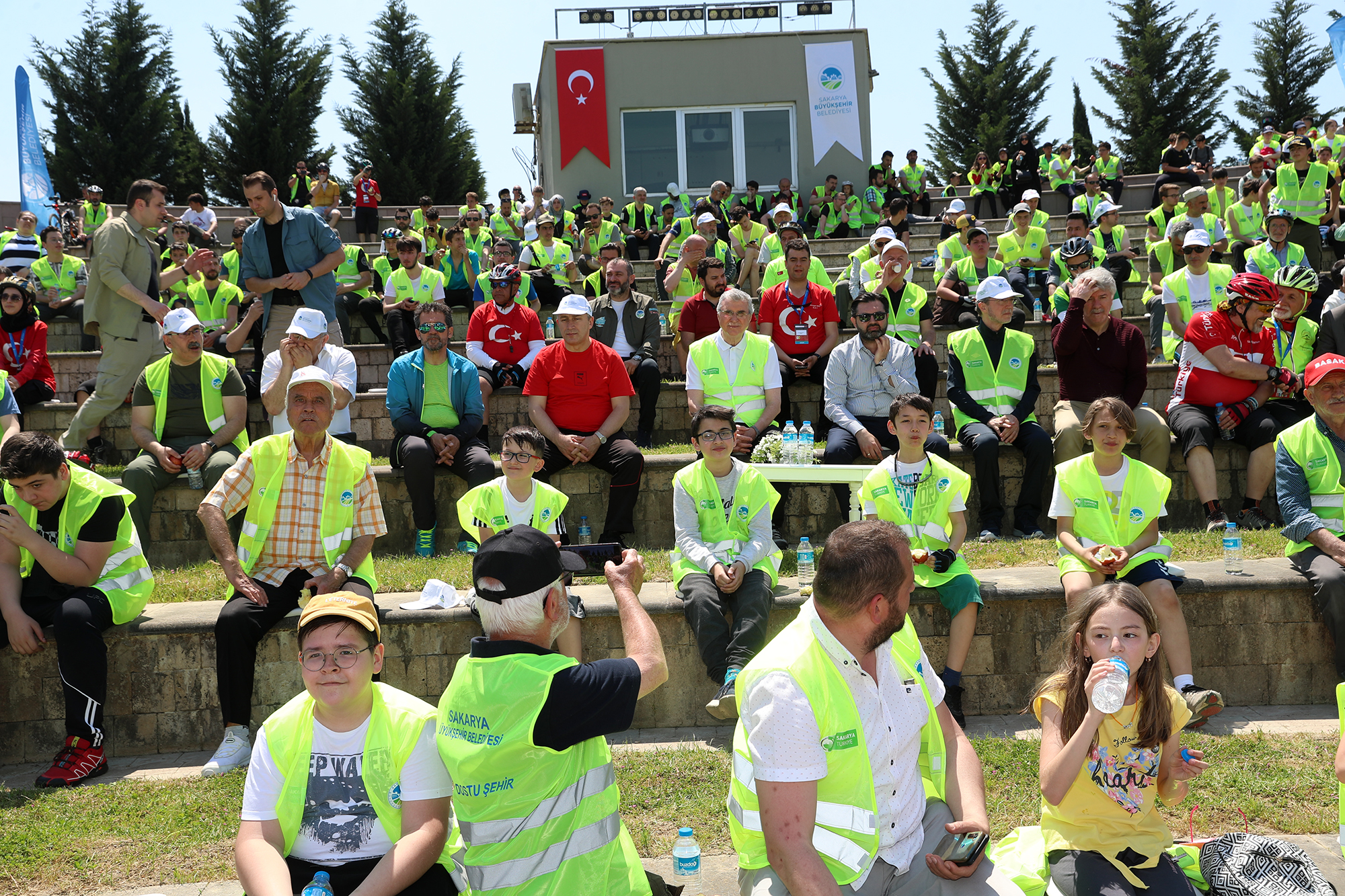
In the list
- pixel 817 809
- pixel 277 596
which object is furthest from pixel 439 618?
pixel 817 809

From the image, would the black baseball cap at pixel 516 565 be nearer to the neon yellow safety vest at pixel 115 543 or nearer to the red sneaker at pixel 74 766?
the red sneaker at pixel 74 766

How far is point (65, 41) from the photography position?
30953mm

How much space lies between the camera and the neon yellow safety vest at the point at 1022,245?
11078 millimetres

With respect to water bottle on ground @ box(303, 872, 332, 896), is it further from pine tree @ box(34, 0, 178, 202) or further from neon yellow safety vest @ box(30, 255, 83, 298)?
pine tree @ box(34, 0, 178, 202)

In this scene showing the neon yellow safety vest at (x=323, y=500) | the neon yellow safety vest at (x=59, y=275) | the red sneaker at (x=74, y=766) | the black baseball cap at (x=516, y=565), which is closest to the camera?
the black baseball cap at (x=516, y=565)

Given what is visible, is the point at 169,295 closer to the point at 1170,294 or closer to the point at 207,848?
the point at 207,848

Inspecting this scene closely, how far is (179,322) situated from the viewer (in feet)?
22.4

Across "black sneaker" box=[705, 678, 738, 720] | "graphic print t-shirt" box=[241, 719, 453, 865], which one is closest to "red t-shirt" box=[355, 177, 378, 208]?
"black sneaker" box=[705, 678, 738, 720]

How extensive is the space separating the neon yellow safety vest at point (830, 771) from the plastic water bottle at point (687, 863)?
2.72 ft

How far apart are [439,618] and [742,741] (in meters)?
3.00

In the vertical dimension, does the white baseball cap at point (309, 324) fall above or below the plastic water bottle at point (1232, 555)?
above

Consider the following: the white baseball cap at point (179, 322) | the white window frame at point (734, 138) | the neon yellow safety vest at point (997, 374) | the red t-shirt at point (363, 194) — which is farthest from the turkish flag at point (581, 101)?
the neon yellow safety vest at point (997, 374)

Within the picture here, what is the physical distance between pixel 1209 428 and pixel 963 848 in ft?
18.1

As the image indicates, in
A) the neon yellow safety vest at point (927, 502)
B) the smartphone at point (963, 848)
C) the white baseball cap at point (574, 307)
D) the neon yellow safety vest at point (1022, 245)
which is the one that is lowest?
the smartphone at point (963, 848)
